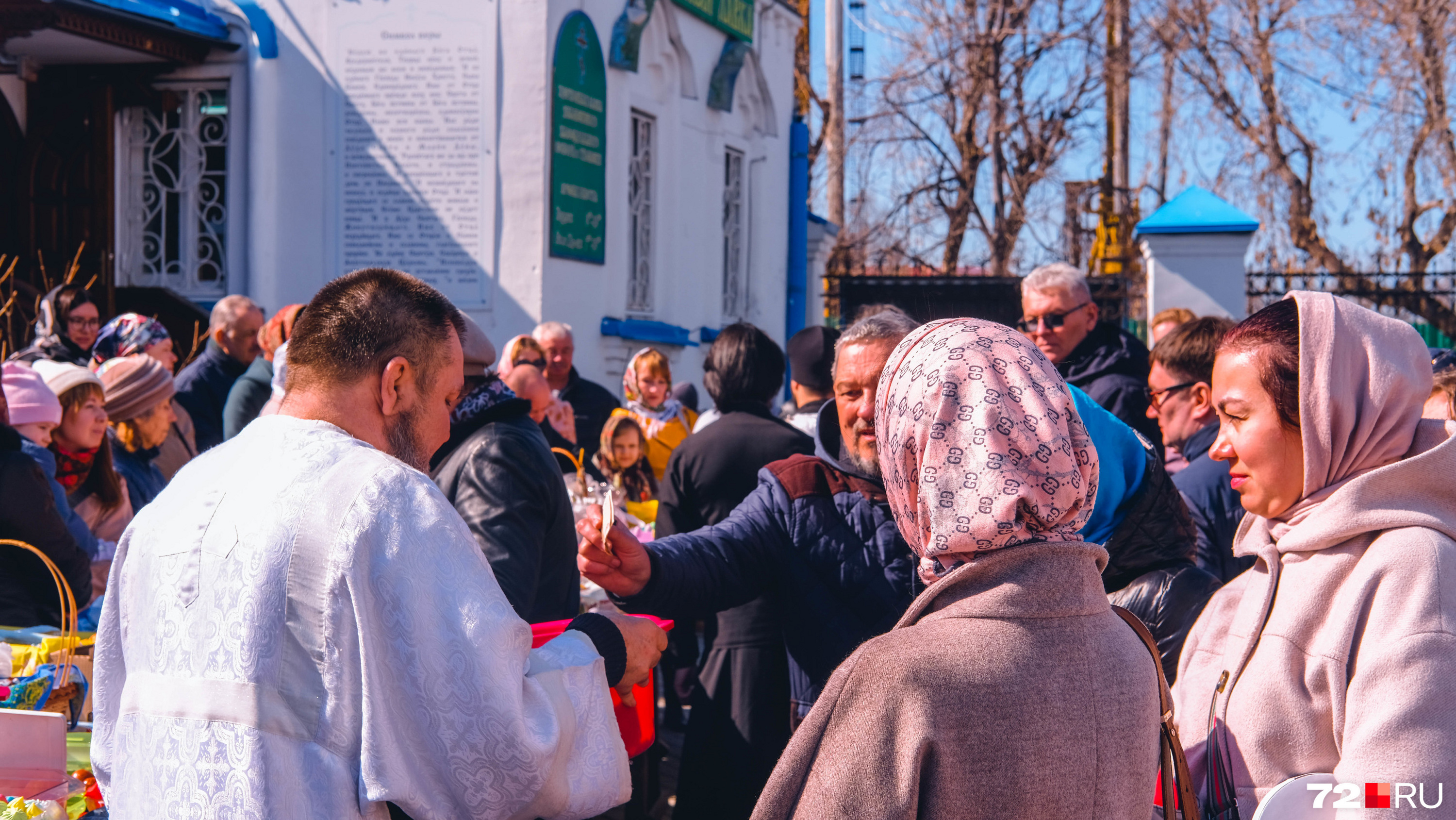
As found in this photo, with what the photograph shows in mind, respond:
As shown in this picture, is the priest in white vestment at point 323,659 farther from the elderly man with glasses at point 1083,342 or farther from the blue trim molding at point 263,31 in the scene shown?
the blue trim molding at point 263,31

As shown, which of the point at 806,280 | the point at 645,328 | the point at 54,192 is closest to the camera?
the point at 54,192

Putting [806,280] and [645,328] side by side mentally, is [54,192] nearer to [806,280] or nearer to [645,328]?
[645,328]

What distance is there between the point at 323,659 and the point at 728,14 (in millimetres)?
12344

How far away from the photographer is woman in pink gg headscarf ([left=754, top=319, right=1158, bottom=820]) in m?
1.56

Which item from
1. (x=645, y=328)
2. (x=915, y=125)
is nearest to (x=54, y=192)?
(x=645, y=328)

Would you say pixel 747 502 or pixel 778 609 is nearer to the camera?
pixel 747 502

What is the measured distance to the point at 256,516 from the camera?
1858 mm

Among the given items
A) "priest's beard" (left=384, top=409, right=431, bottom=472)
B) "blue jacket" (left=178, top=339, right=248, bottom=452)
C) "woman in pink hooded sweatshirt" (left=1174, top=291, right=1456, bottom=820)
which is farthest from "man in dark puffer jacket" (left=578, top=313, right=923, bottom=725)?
"blue jacket" (left=178, top=339, right=248, bottom=452)

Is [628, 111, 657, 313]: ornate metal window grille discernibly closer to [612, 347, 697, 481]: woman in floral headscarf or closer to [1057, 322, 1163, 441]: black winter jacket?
[612, 347, 697, 481]: woman in floral headscarf

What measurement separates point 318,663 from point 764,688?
1.73 metres

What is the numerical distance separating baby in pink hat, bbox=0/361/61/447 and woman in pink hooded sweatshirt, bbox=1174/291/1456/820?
402 centimetres

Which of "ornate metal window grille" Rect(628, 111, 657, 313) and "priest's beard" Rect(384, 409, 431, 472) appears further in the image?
"ornate metal window grille" Rect(628, 111, 657, 313)

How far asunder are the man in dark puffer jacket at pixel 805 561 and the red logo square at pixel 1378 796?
1.08m

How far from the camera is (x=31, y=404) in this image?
454cm
